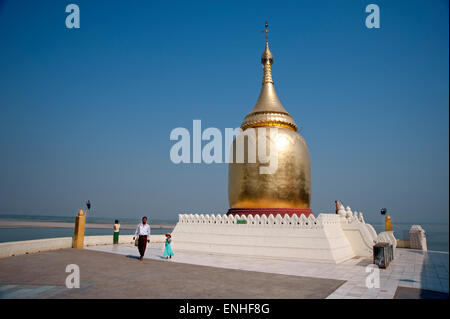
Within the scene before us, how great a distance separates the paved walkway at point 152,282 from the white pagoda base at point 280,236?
5.40 metres

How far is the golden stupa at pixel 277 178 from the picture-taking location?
21656 millimetres

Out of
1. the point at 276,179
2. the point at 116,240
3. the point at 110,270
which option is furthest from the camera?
the point at 116,240

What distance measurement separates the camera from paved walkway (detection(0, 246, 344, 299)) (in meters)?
8.04

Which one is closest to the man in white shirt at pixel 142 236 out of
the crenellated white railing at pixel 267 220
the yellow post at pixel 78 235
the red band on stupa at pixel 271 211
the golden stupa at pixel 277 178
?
the crenellated white railing at pixel 267 220

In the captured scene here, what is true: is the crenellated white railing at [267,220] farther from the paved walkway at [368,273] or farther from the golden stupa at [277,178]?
the golden stupa at [277,178]

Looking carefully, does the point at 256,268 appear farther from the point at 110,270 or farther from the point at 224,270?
the point at 110,270

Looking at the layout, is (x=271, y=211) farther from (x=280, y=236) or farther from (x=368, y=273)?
(x=368, y=273)

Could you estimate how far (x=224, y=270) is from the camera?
480 inches

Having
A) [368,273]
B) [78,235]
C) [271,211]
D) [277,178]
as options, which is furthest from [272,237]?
[78,235]

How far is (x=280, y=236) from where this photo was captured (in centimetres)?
1716

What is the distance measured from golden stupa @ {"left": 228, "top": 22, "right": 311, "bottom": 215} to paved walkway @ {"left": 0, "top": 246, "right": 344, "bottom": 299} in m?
9.80

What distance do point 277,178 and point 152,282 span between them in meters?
14.0

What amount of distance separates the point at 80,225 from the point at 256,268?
13.0 meters
